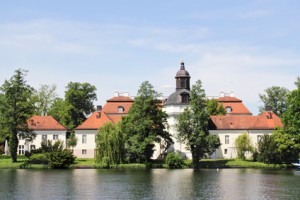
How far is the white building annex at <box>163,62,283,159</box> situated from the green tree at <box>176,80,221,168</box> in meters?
6.08

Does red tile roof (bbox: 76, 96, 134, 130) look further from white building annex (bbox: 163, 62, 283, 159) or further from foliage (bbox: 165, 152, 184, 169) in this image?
foliage (bbox: 165, 152, 184, 169)

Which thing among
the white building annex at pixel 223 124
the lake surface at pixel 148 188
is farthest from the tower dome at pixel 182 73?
the lake surface at pixel 148 188

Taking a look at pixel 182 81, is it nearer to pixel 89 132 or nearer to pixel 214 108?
pixel 214 108

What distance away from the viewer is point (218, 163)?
6281 centimetres

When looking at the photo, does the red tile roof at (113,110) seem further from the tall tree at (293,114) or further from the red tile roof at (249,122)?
the tall tree at (293,114)

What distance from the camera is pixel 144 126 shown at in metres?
61.8

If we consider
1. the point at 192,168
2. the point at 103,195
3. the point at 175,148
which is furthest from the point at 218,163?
the point at 103,195

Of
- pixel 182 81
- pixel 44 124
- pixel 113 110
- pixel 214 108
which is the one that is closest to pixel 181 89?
pixel 182 81

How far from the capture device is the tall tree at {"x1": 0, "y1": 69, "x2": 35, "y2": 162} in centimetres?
6128

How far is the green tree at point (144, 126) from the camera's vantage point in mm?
61438

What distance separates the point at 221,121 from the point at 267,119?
7.13 m

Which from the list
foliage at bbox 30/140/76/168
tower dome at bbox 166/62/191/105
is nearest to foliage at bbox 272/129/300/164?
tower dome at bbox 166/62/191/105

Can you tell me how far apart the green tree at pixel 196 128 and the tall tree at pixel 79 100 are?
2722 cm

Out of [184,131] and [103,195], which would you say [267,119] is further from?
[103,195]
